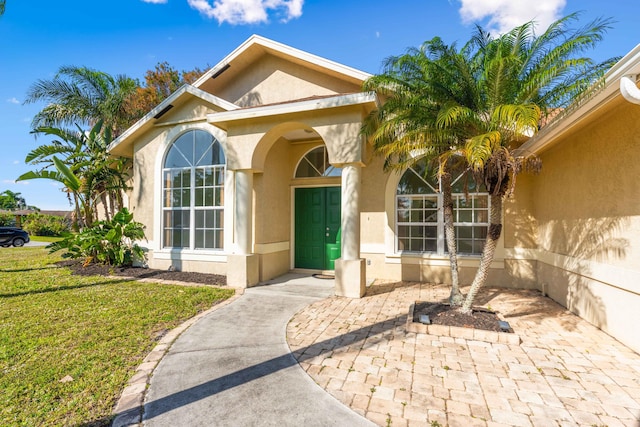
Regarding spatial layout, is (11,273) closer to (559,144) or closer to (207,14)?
(207,14)

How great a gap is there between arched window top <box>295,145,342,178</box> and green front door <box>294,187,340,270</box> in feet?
1.67

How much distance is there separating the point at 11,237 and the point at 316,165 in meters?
23.9

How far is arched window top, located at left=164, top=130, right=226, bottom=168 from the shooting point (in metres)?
9.73

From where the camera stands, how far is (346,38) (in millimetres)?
10422

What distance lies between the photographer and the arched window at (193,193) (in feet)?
31.7

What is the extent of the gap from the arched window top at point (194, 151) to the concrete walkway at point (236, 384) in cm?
583

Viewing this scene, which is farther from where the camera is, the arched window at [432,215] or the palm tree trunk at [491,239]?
the arched window at [432,215]

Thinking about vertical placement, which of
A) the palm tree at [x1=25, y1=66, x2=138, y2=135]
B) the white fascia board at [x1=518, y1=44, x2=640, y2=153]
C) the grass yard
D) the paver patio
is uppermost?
the palm tree at [x1=25, y1=66, x2=138, y2=135]

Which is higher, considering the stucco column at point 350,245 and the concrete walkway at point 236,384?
the stucco column at point 350,245

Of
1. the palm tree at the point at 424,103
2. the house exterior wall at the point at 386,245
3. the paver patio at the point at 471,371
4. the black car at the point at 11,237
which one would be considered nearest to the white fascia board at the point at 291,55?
the house exterior wall at the point at 386,245

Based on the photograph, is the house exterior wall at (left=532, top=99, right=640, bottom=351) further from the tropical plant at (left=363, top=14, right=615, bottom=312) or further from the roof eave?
the roof eave

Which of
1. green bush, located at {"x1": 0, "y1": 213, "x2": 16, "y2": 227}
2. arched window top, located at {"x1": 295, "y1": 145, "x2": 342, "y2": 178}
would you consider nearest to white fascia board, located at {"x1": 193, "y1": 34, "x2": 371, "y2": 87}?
arched window top, located at {"x1": 295, "y1": 145, "x2": 342, "y2": 178}

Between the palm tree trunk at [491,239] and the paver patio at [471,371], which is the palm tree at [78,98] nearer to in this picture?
the paver patio at [471,371]

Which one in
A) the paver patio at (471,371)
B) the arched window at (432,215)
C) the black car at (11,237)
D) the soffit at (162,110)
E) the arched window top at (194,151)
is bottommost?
the paver patio at (471,371)
